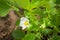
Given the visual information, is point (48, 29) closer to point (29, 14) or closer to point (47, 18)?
point (47, 18)

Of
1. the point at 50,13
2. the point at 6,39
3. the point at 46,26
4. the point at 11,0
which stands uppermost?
the point at 11,0

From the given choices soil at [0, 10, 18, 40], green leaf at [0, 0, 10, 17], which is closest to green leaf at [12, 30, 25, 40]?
soil at [0, 10, 18, 40]

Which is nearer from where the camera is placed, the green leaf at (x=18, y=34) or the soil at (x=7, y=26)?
the green leaf at (x=18, y=34)

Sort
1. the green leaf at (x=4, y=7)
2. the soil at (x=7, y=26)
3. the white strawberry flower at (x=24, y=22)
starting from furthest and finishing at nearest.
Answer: the soil at (x=7, y=26)
the white strawberry flower at (x=24, y=22)
the green leaf at (x=4, y=7)

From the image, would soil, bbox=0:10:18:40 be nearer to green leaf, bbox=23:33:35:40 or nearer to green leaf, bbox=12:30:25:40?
green leaf, bbox=12:30:25:40

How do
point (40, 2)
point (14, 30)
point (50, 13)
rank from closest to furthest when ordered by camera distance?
point (40, 2) → point (50, 13) → point (14, 30)

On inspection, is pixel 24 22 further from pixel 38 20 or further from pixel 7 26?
pixel 7 26

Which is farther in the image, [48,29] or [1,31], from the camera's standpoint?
[1,31]

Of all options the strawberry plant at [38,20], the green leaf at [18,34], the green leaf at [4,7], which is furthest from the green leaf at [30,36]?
the green leaf at [4,7]

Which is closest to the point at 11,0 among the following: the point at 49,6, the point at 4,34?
the point at 49,6

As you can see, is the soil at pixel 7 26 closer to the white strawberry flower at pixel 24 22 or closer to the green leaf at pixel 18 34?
the green leaf at pixel 18 34
